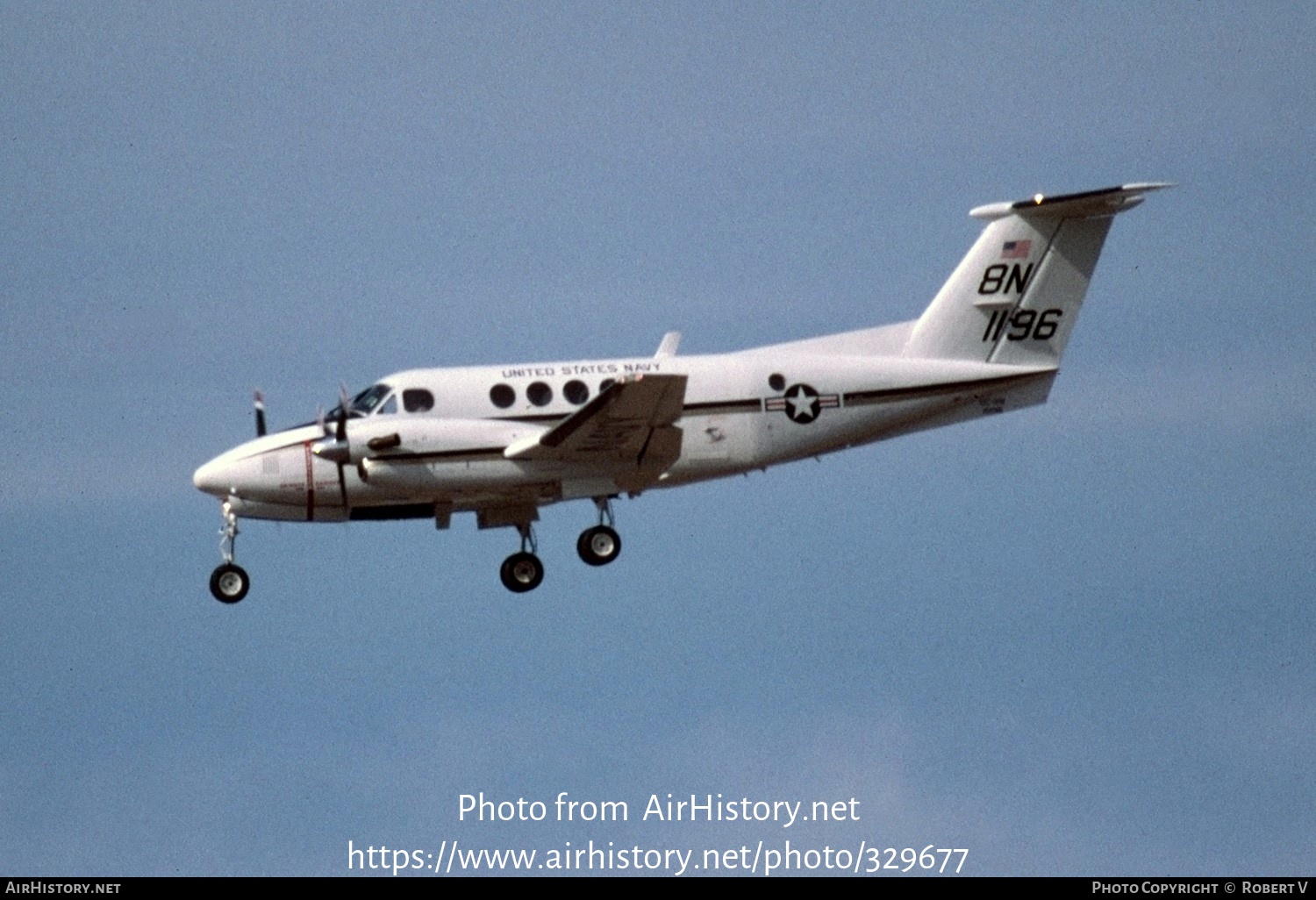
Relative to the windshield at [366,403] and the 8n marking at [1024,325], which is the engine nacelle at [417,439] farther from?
the 8n marking at [1024,325]

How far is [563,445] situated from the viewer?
3997cm

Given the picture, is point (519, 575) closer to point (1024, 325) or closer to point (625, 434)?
point (625, 434)

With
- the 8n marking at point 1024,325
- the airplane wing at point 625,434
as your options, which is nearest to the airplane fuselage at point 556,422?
the airplane wing at point 625,434

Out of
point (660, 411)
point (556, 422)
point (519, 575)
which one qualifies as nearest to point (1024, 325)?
point (660, 411)

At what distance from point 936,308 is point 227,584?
12.3 meters

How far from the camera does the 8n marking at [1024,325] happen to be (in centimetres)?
4242

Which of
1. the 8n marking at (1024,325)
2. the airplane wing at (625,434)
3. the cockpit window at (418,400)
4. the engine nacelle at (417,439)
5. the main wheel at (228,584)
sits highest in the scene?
the 8n marking at (1024,325)

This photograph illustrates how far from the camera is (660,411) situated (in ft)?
129

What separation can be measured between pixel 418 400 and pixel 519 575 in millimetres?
3293

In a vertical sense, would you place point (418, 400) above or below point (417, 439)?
above

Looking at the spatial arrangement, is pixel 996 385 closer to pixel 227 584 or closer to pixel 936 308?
pixel 936 308

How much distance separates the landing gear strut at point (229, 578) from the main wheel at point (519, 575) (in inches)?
161

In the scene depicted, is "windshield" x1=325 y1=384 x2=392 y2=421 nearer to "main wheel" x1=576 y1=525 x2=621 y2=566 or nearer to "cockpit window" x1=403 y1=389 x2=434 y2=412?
"cockpit window" x1=403 y1=389 x2=434 y2=412
